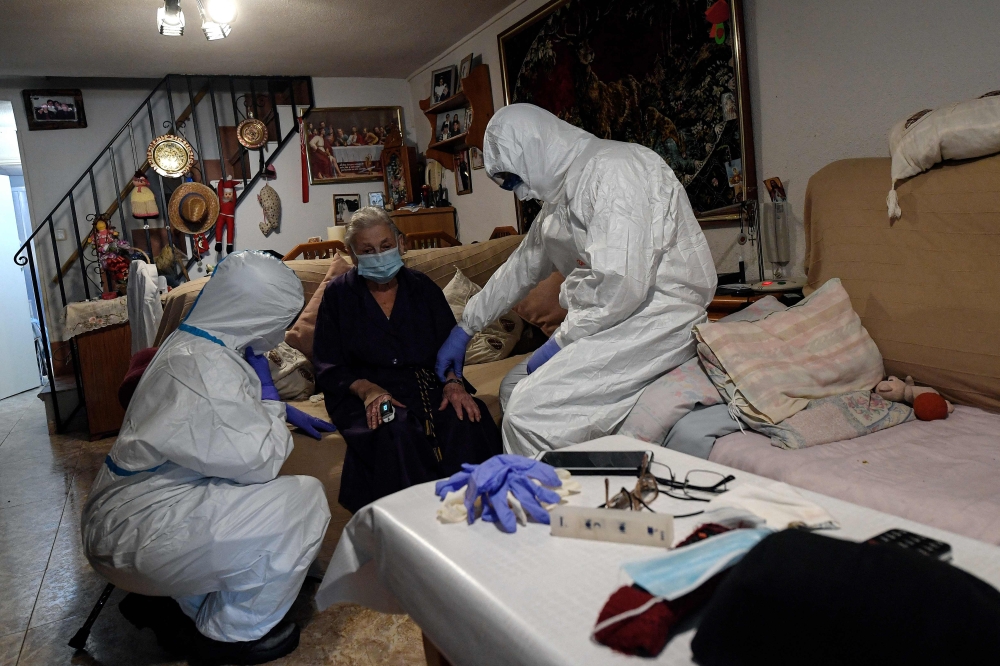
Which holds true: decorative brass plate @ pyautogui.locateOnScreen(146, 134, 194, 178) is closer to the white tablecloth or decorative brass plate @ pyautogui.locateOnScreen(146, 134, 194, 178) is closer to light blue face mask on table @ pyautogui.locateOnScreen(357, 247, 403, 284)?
light blue face mask on table @ pyautogui.locateOnScreen(357, 247, 403, 284)

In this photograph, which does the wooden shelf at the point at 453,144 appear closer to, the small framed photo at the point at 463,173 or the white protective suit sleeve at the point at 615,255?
the small framed photo at the point at 463,173

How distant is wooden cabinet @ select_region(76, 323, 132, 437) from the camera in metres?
4.49

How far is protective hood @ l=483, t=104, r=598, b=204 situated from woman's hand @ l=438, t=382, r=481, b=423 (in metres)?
0.68

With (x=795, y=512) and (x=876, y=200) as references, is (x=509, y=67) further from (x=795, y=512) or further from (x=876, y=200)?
(x=795, y=512)

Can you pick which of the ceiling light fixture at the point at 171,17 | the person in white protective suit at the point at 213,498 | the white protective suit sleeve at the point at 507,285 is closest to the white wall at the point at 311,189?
the ceiling light fixture at the point at 171,17

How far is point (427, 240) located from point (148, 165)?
264 centimetres

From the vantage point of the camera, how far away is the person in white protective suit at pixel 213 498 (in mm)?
1647

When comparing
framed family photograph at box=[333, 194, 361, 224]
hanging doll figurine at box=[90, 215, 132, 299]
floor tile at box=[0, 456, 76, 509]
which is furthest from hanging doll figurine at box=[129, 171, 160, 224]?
floor tile at box=[0, 456, 76, 509]

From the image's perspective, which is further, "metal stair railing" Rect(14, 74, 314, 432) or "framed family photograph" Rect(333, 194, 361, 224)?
"framed family photograph" Rect(333, 194, 361, 224)

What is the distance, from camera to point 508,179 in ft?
7.69

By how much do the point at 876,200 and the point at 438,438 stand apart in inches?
57.7

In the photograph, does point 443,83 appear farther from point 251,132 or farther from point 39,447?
point 39,447

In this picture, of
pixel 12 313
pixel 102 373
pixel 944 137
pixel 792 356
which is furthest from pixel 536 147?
pixel 12 313

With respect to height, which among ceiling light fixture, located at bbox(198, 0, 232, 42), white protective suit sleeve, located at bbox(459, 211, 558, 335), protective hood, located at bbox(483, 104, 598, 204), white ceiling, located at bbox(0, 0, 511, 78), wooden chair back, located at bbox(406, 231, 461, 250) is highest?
white ceiling, located at bbox(0, 0, 511, 78)
